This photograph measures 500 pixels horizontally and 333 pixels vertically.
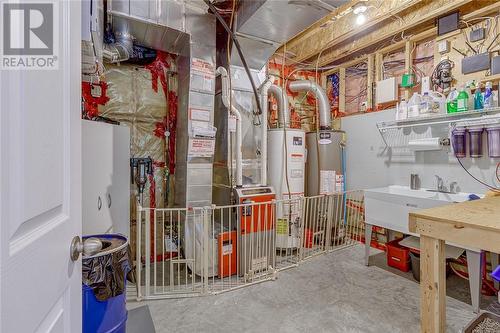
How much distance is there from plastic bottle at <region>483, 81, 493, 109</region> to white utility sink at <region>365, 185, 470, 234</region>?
35.0 inches

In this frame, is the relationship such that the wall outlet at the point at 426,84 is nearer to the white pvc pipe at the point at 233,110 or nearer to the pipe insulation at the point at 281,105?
the pipe insulation at the point at 281,105

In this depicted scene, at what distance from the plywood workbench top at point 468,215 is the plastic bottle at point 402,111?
1613 mm

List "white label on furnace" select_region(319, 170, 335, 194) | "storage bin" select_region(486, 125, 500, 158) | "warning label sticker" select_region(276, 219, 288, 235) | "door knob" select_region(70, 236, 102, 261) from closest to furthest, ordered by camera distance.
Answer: "door knob" select_region(70, 236, 102, 261), "storage bin" select_region(486, 125, 500, 158), "warning label sticker" select_region(276, 219, 288, 235), "white label on furnace" select_region(319, 170, 335, 194)

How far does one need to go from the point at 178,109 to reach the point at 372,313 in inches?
113

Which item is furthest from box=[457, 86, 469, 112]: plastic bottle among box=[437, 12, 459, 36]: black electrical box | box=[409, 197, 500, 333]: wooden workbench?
box=[409, 197, 500, 333]: wooden workbench

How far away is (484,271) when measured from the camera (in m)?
2.60

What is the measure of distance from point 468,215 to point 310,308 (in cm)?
141

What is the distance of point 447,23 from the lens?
2871mm

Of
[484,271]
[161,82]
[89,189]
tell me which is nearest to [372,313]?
[484,271]

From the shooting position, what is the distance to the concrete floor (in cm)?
204

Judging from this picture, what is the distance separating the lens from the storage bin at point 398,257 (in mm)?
2943

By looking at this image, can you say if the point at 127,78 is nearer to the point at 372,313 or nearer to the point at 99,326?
the point at 99,326

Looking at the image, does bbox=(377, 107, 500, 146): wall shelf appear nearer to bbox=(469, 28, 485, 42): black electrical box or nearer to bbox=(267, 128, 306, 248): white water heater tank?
bbox=(469, 28, 485, 42): black electrical box

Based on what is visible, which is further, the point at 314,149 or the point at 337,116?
the point at 337,116
